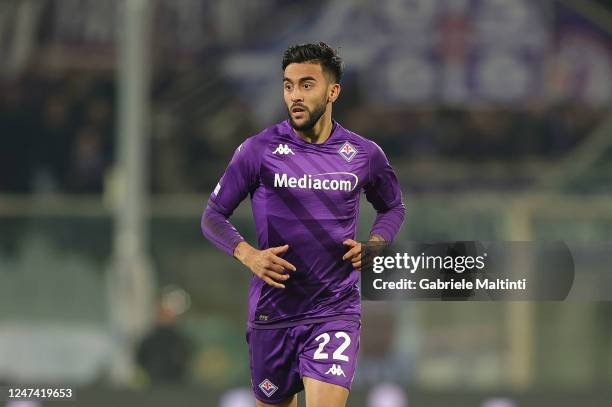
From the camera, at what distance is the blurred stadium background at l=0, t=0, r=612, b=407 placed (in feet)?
57.1

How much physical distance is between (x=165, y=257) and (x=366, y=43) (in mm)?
4371

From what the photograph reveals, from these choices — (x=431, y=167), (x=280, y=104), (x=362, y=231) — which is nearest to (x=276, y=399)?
(x=362, y=231)

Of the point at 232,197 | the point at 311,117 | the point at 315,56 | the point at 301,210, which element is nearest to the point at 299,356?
the point at 301,210

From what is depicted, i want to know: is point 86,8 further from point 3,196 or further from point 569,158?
point 569,158

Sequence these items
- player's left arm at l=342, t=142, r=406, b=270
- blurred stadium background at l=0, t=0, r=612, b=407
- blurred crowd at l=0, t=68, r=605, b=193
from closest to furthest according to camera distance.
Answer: player's left arm at l=342, t=142, r=406, b=270
blurred stadium background at l=0, t=0, r=612, b=407
blurred crowd at l=0, t=68, r=605, b=193

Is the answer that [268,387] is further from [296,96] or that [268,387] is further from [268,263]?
[296,96]

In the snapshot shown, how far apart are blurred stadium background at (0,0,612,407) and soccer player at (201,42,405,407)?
8.80 meters

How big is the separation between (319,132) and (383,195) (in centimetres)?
49

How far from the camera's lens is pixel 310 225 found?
6723 mm

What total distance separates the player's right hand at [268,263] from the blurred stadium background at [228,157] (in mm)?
9072

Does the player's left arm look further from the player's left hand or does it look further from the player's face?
the player's face

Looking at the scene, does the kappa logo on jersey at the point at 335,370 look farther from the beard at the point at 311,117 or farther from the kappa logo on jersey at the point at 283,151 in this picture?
the beard at the point at 311,117

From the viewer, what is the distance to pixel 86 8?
2039cm

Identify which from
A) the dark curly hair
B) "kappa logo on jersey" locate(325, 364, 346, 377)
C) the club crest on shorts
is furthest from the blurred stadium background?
the dark curly hair
